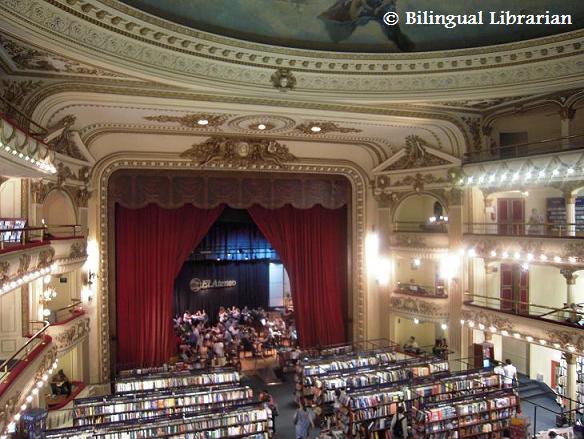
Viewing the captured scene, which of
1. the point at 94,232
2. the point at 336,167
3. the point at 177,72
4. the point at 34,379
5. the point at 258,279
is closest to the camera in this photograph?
the point at 34,379

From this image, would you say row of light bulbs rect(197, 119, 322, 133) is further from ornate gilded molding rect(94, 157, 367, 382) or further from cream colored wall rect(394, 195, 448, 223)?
cream colored wall rect(394, 195, 448, 223)

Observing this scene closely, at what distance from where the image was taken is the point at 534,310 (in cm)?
1337

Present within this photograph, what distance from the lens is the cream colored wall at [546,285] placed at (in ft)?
43.3

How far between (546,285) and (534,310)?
76cm

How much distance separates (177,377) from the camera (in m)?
10.4

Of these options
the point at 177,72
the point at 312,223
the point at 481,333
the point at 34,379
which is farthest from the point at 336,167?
the point at 34,379

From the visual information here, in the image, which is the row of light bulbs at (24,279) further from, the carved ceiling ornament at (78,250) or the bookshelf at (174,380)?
the bookshelf at (174,380)

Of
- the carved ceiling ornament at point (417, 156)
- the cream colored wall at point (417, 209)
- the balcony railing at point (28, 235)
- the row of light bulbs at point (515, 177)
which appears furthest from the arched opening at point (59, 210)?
the row of light bulbs at point (515, 177)

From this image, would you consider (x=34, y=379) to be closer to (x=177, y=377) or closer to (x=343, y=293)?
(x=177, y=377)

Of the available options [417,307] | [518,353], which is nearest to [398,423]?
[417,307]

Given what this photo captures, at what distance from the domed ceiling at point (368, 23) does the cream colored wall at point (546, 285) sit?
6700 mm

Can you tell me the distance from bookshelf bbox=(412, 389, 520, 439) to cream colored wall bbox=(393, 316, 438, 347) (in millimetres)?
5668

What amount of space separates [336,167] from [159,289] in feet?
20.6

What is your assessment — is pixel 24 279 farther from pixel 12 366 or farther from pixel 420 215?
pixel 420 215
